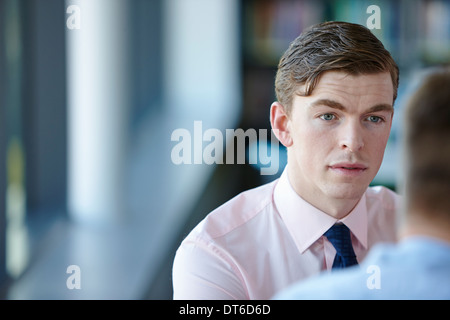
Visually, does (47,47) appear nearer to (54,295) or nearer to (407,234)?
(54,295)

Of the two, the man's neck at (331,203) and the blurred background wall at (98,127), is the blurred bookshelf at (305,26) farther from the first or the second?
the man's neck at (331,203)

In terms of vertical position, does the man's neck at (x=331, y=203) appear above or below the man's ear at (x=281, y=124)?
below

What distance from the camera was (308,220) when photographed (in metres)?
0.95

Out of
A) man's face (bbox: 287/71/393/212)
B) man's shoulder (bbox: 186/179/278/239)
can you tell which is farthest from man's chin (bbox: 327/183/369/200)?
Answer: man's shoulder (bbox: 186/179/278/239)

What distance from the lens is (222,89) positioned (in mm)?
4441

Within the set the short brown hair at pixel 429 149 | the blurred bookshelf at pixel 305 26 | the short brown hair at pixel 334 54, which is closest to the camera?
the short brown hair at pixel 429 149

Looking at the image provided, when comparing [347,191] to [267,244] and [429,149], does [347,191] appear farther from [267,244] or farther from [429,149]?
[429,149]

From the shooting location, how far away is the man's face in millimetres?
882

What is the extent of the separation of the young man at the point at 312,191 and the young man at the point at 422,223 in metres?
0.15
